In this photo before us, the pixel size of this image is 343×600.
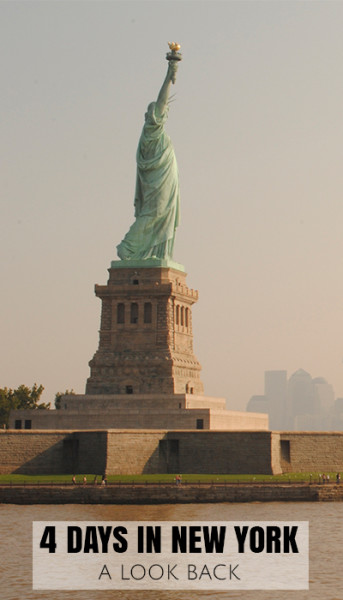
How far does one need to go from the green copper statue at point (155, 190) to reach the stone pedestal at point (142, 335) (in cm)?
161

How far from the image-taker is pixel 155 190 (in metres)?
79.1

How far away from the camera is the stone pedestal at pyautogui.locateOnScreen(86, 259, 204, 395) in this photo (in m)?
74.3

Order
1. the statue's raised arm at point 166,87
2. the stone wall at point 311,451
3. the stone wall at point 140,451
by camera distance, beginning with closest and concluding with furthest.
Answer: the stone wall at point 140,451 → the stone wall at point 311,451 → the statue's raised arm at point 166,87

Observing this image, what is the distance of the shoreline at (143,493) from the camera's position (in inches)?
2360

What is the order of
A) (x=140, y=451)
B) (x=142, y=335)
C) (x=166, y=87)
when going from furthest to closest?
(x=166, y=87) → (x=142, y=335) → (x=140, y=451)

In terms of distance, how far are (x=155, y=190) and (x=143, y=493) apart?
2537cm

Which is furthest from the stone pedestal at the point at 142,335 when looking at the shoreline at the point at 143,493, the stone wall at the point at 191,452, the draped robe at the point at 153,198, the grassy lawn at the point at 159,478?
the shoreline at the point at 143,493

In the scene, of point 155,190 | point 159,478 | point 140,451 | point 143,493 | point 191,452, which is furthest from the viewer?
point 155,190

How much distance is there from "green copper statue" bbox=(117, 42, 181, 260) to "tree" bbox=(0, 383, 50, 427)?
20204mm

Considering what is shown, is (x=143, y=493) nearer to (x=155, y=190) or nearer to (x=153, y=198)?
(x=153, y=198)

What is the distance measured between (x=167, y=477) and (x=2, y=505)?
9556mm

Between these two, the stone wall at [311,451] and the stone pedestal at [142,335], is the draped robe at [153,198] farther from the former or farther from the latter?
the stone wall at [311,451]

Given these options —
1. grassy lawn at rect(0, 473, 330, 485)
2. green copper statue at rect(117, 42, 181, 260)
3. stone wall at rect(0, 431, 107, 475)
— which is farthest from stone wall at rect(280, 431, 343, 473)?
green copper statue at rect(117, 42, 181, 260)

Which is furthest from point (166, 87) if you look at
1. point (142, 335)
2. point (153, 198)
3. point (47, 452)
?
point (47, 452)
